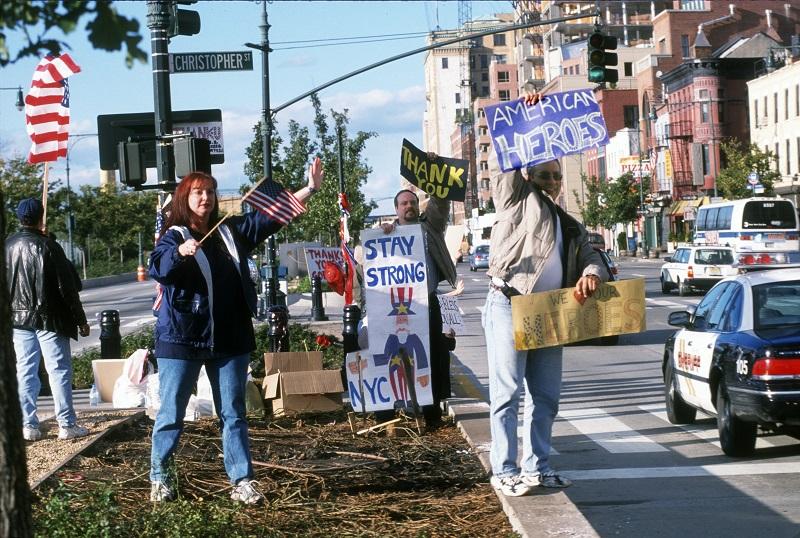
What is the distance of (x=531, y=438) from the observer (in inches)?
285

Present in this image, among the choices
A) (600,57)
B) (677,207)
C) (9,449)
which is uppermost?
(600,57)

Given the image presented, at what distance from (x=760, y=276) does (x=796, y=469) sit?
1.92 meters

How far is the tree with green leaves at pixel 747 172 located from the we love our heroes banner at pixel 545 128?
200 feet

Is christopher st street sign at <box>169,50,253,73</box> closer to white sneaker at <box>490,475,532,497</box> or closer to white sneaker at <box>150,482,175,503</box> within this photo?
white sneaker at <box>150,482,175,503</box>

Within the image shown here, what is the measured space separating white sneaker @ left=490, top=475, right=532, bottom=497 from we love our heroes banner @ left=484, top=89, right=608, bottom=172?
169 centimetres

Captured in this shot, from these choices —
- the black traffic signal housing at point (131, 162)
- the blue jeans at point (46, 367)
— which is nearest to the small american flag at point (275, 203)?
the blue jeans at point (46, 367)

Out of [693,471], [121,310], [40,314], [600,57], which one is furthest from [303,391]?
[121,310]

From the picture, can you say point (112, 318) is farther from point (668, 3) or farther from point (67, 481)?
point (668, 3)

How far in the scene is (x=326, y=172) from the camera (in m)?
53.8

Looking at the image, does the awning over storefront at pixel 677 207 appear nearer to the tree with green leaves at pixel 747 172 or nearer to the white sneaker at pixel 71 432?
the tree with green leaves at pixel 747 172

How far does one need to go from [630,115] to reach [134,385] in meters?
114

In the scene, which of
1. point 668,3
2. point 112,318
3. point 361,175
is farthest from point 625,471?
point 668,3

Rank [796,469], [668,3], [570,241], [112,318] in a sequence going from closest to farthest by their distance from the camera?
[570,241]
[796,469]
[112,318]
[668,3]

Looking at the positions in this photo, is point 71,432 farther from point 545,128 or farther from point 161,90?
point 545,128
